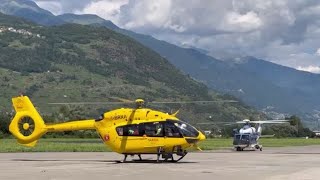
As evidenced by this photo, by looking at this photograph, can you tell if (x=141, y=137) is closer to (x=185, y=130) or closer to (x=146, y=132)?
(x=146, y=132)

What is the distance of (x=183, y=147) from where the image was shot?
120 feet

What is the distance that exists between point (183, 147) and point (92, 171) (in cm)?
931

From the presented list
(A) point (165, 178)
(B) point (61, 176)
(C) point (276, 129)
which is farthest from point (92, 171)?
(C) point (276, 129)

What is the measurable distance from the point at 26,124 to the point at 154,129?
9280mm

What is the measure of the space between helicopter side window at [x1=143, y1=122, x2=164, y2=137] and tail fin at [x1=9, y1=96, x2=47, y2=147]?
7.69 m

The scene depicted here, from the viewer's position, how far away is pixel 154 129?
36594 mm

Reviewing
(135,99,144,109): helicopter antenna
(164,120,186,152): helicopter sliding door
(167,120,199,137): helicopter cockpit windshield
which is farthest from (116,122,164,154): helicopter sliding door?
(135,99,144,109): helicopter antenna

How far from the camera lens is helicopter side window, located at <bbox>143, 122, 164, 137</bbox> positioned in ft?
120

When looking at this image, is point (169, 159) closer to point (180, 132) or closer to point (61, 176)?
point (180, 132)

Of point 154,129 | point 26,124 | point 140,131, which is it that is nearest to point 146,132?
point 140,131

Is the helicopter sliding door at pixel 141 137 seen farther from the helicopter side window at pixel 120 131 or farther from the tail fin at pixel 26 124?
the tail fin at pixel 26 124

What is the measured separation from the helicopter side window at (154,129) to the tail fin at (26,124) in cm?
769

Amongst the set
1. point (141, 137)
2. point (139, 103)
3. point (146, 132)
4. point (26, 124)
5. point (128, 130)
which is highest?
point (139, 103)

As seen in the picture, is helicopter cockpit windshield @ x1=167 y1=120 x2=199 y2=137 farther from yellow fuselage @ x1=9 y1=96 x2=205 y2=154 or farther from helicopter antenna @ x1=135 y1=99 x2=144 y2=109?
helicopter antenna @ x1=135 y1=99 x2=144 y2=109
